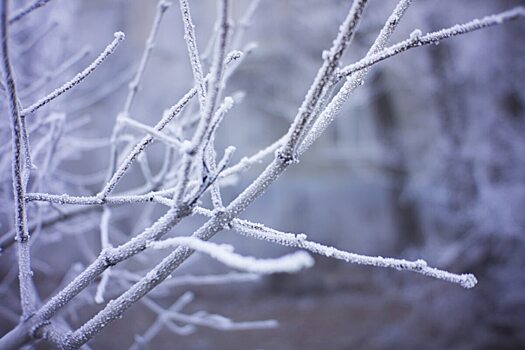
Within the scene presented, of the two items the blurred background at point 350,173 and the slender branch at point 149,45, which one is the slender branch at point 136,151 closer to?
the slender branch at point 149,45

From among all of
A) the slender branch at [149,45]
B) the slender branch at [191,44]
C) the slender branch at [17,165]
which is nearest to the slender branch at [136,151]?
the slender branch at [191,44]

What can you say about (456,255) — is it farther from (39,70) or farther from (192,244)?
(192,244)

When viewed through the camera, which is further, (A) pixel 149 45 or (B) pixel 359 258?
(A) pixel 149 45

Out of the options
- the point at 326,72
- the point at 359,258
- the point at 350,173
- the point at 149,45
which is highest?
the point at 350,173

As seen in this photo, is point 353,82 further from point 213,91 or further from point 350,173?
point 350,173

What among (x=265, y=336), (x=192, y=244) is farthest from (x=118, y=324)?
(x=192, y=244)

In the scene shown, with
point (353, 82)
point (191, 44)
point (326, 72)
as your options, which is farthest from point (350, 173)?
point (326, 72)
